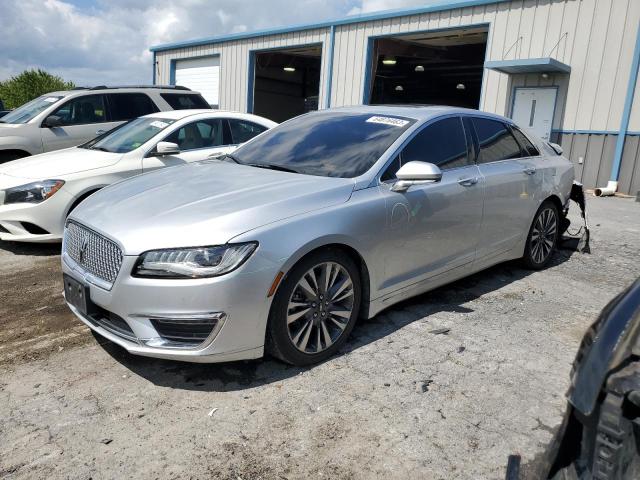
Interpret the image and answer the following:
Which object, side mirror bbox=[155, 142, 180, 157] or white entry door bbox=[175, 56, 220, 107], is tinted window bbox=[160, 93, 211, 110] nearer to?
side mirror bbox=[155, 142, 180, 157]

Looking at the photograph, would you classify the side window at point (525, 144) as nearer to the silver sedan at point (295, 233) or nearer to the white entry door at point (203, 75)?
the silver sedan at point (295, 233)

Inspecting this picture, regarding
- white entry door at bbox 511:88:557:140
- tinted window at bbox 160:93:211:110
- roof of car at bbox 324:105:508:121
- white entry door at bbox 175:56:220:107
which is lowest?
roof of car at bbox 324:105:508:121

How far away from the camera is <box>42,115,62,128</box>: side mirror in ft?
26.5

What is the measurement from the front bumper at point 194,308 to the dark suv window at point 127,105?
6.31 m

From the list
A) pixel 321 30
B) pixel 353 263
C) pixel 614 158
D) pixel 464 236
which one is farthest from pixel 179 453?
pixel 321 30

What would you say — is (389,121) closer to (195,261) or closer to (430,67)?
(195,261)

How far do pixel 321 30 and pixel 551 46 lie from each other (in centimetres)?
747

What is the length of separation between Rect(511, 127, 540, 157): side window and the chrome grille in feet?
12.6

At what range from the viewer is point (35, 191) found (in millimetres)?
5480

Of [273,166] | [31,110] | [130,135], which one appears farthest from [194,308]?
[31,110]

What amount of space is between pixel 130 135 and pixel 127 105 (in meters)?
2.41

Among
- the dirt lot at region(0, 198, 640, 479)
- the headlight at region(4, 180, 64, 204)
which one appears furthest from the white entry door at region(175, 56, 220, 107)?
the dirt lot at region(0, 198, 640, 479)

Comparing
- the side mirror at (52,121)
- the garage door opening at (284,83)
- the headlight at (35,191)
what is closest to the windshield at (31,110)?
the side mirror at (52,121)

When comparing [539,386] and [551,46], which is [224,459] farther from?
[551,46]
